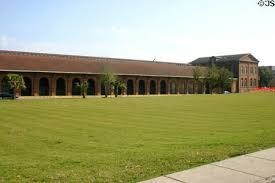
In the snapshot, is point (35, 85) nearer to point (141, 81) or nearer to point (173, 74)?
point (141, 81)

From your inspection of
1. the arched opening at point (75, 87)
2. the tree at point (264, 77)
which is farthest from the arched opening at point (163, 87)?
the tree at point (264, 77)

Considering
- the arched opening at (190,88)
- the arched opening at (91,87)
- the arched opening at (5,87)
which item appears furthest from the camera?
the arched opening at (190,88)

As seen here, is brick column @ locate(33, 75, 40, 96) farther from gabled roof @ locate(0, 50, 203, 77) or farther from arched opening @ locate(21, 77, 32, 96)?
gabled roof @ locate(0, 50, 203, 77)

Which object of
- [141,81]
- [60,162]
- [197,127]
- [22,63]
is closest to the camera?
[60,162]

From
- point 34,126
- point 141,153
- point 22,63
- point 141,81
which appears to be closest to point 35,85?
point 22,63

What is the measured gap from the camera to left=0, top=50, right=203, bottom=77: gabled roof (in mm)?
55062

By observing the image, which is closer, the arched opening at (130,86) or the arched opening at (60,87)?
the arched opening at (60,87)

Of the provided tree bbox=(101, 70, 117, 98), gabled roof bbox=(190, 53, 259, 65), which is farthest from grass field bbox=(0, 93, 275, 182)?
Result: gabled roof bbox=(190, 53, 259, 65)

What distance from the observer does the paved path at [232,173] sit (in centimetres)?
589

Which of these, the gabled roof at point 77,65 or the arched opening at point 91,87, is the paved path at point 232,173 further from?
the arched opening at point 91,87

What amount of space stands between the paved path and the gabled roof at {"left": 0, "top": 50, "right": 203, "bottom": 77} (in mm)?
48350

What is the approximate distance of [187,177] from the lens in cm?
602

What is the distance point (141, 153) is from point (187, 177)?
2752 millimetres

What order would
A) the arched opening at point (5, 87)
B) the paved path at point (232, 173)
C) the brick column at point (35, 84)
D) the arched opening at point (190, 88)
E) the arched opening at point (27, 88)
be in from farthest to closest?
the arched opening at point (190, 88), the brick column at point (35, 84), the arched opening at point (27, 88), the arched opening at point (5, 87), the paved path at point (232, 173)
